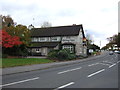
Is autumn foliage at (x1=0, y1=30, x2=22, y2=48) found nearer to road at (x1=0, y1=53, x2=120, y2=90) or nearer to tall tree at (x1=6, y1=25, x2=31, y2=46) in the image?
tall tree at (x1=6, y1=25, x2=31, y2=46)

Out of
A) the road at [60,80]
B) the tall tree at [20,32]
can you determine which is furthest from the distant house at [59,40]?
the road at [60,80]

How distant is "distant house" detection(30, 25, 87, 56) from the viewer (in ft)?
165

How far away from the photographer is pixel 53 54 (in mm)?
37344

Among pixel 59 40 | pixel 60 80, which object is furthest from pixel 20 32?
pixel 60 80

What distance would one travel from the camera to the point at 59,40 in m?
52.3

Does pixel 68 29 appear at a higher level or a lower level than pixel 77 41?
higher

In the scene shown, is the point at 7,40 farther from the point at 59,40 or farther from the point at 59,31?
the point at 59,31

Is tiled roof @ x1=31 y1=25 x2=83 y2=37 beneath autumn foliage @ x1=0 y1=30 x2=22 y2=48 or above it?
above

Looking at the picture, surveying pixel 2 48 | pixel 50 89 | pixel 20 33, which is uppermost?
pixel 20 33

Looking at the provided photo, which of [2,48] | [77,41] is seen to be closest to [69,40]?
[77,41]

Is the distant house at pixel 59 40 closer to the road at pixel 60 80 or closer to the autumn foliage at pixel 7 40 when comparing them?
the autumn foliage at pixel 7 40

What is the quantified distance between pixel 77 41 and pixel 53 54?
51.0 ft

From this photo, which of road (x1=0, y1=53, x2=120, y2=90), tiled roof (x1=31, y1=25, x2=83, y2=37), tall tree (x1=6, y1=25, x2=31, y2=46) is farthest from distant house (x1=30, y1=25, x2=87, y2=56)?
road (x1=0, y1=53, x2=120, y2=90)

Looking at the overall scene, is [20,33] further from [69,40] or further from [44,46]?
[69,40]
